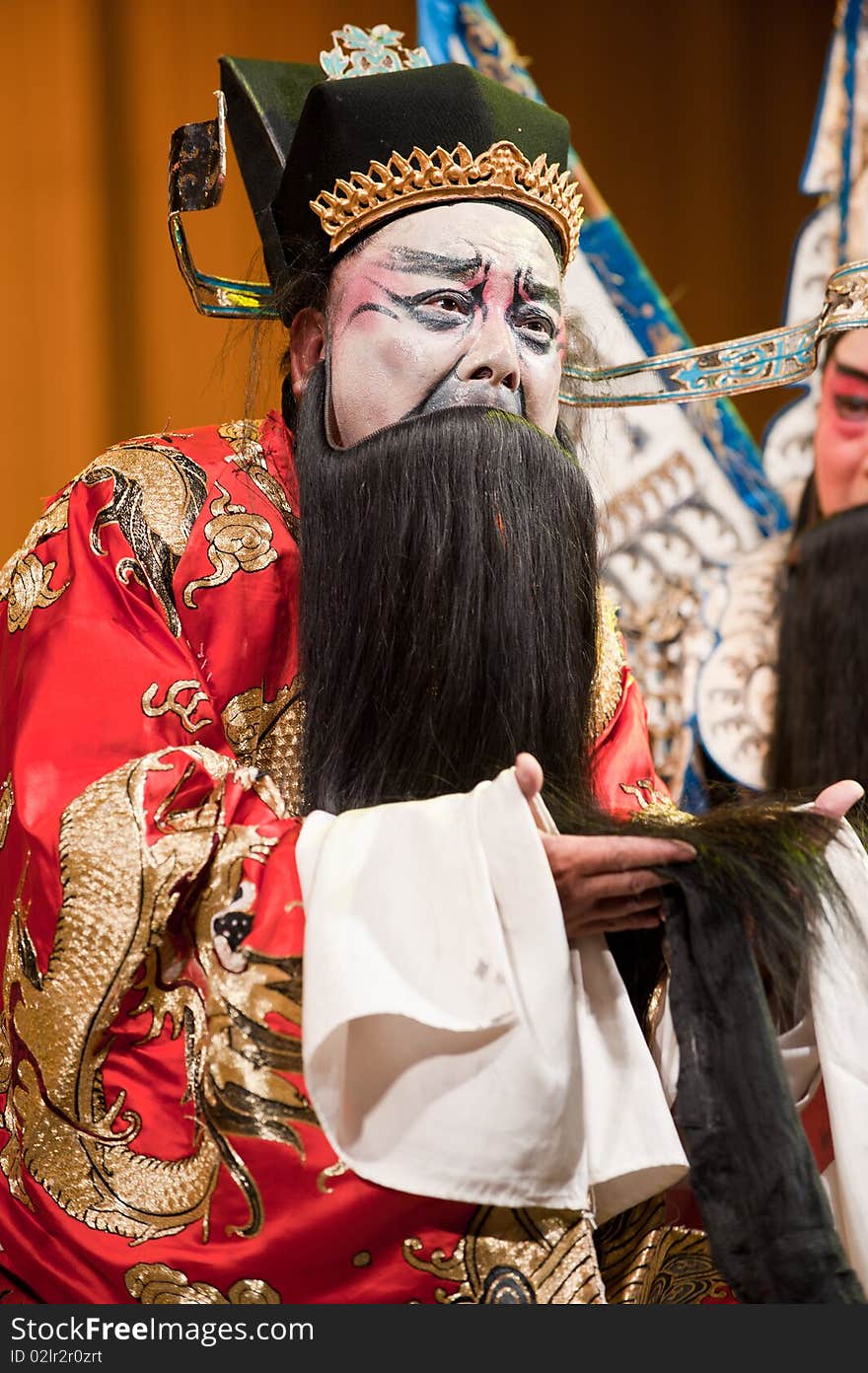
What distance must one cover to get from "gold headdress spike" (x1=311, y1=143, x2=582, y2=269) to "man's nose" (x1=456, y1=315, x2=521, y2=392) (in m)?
0.15

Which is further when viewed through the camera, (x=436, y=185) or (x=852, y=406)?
(x=852, y=406)

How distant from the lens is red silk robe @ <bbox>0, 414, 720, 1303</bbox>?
1300 mm

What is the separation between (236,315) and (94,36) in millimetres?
663

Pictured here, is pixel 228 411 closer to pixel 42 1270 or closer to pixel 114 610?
pixel 114 610

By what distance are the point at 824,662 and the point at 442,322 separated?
1212 mm

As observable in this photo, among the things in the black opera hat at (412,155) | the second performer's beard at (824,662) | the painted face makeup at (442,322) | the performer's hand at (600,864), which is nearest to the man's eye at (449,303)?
the painted face makeup at (442,322)

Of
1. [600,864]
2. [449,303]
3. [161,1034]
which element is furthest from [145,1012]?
[449,303]

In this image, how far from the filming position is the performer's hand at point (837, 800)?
1438 millimetres

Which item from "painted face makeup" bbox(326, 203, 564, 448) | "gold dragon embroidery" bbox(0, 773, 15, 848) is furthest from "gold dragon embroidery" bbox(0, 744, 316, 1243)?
"painted face makeup" bbox(326, 203, 564, 448)

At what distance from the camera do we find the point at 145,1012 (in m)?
1.37

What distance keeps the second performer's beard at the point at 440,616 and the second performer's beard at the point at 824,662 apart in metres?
1.02

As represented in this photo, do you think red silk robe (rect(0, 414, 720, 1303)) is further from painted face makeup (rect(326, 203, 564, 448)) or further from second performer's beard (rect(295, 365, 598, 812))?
painted face makeup (rect(326, 203, 564, 448))

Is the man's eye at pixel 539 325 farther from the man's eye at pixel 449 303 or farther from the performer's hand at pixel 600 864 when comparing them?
the performer's hand at pixel 600 864

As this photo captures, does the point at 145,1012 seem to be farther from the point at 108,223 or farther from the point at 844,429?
the point at 844,429
